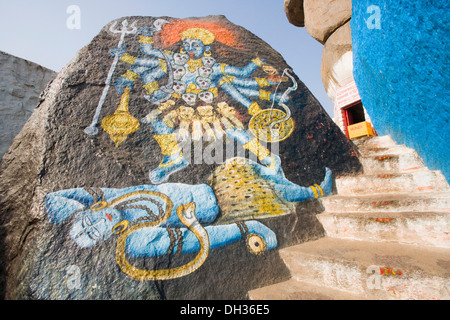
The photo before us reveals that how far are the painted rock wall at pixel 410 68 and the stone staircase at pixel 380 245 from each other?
26cm

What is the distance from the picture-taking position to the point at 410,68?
6.55 ft

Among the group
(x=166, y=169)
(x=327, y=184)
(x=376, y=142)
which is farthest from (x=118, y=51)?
(x=376, y=142)

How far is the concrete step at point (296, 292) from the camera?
4.17ft

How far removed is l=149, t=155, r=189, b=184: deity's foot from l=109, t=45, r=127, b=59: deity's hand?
4.69ft

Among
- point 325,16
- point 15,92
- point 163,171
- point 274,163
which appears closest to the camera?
point 163,171

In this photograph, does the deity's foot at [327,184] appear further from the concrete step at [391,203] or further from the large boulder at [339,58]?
the large boulder at [339,58]

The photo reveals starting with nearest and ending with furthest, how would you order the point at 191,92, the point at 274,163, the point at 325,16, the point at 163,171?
1. the point at 163,171
2. the point at 274,163
3. the point at 191,92
4. the point at 325,16

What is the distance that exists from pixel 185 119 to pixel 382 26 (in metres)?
2.22

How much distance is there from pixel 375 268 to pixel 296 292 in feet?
1.54

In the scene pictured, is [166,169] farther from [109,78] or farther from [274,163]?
[109,78]

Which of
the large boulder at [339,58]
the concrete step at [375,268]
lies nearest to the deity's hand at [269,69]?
the concrete step at [375,268]
